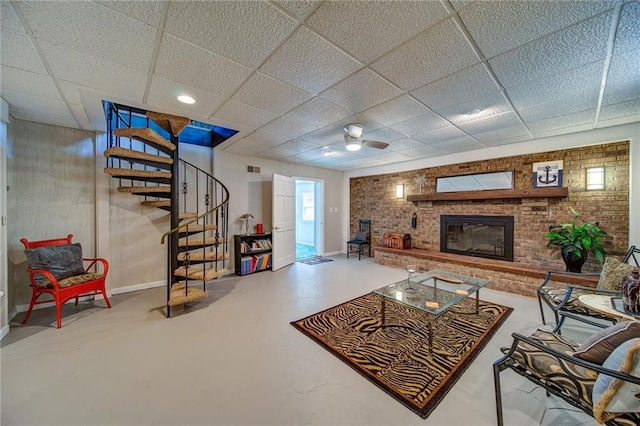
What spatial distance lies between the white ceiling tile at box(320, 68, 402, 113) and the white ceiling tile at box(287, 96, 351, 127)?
0.11 metres

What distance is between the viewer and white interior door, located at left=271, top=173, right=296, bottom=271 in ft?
16.8

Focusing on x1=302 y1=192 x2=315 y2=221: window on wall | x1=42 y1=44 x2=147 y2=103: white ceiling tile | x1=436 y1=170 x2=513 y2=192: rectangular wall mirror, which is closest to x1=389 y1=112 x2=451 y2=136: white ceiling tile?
x1=436 y1=170 x2=513 y2=192: rectangular wall mirror

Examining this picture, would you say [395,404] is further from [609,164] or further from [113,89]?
[609,164]

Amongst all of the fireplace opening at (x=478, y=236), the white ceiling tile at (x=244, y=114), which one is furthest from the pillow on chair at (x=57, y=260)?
the fireplace opening at (x=478, y=236)

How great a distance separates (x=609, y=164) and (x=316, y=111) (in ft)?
14.5

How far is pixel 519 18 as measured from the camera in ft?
4.82

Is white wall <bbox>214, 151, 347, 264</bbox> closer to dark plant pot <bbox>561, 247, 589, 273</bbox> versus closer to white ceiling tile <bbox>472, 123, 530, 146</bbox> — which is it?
white ceiling tile <bbox>472, 123, 530, 146</bbox>

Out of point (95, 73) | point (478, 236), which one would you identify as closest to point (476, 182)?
point (478, 236)

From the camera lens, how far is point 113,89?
2318 millimetres

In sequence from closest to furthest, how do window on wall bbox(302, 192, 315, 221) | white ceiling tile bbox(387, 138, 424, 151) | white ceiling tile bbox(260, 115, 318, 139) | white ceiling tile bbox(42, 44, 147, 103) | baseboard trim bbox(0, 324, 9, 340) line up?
white ceiling tile bbox(42, 44, 147, 103)
baseboard trim bbox(0, 324, 9, 340)
white ceiling tile bbox(260, 115, 318, 139)
white ceiling tile bbox(387, 138, 424, 151)
window on wall bbox(302, 192, 315, 221)

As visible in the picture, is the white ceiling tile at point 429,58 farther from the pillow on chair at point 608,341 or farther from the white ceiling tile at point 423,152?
the white ceiling tile at point 423,152

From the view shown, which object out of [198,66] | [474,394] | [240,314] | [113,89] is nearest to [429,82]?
[198,66]

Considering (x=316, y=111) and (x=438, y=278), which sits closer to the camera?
(x=316, y=111)

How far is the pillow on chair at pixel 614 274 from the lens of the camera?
2504 mm
